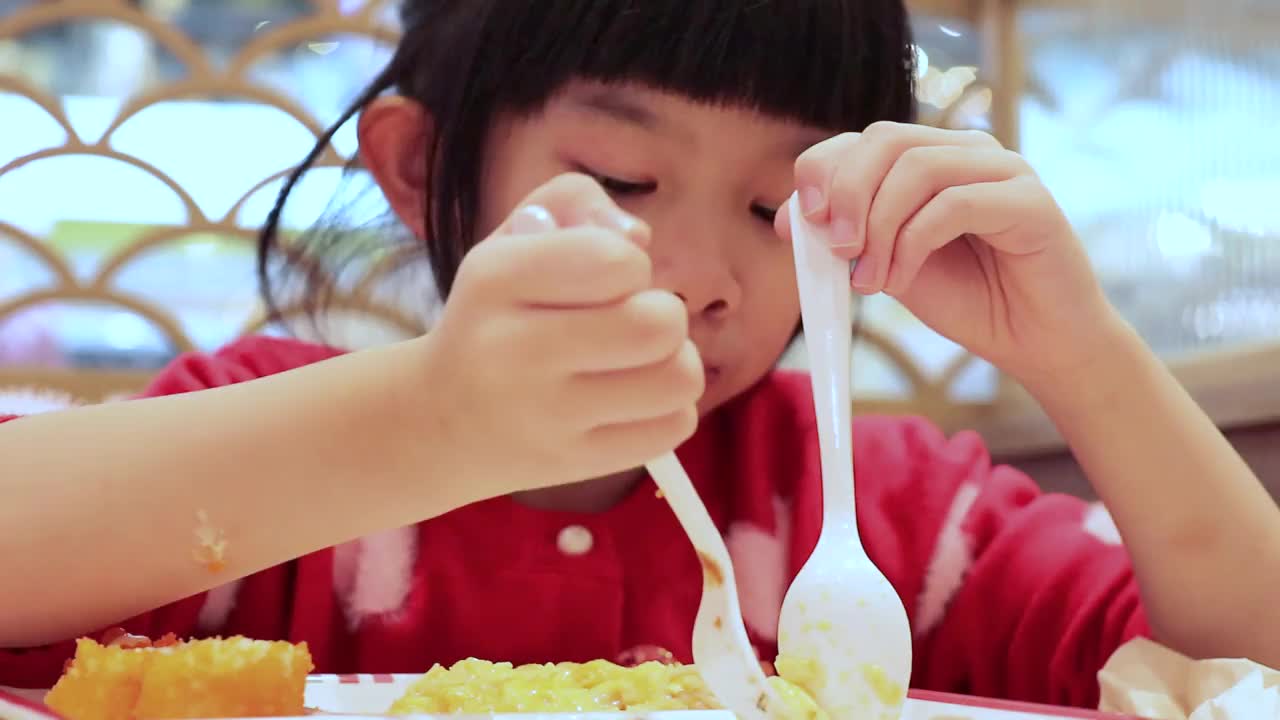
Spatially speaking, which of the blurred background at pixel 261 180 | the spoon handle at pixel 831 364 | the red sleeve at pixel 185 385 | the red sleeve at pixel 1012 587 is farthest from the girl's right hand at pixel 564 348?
the blurred background at pixel 261 180

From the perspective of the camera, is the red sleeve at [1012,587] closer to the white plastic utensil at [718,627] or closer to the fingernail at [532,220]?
the white plastic utensil at [718,627]

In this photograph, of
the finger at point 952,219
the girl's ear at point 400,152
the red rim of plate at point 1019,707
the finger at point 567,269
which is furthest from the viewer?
the girl's ear at point 400,152

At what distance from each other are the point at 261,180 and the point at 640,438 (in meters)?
1.10

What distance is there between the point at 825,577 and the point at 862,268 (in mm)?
157

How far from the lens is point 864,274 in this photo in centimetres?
59

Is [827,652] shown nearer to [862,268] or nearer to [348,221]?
[862,268]

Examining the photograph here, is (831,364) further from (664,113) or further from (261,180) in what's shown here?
(261,180)

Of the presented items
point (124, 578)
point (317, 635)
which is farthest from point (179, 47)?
point (124, 578)

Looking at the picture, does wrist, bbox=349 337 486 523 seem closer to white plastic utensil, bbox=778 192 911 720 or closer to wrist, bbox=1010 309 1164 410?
white plastic utensil, bbox=778 192 911 720

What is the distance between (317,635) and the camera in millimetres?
793

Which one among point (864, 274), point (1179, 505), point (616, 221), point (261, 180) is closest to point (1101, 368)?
point (1179, 505)

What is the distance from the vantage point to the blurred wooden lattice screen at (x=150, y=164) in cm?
138

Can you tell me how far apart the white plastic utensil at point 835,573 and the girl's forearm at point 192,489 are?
16cm

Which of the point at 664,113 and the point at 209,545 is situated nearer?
the point at 209,545
